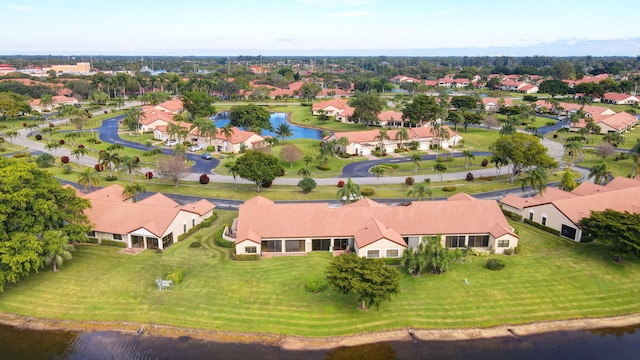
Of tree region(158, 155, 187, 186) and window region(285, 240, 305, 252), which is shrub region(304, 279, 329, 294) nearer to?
window region(285, 240, 305, 252)

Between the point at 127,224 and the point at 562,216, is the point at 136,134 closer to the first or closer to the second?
the point at 127,224

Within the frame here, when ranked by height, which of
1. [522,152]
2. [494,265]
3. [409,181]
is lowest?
[494,265]

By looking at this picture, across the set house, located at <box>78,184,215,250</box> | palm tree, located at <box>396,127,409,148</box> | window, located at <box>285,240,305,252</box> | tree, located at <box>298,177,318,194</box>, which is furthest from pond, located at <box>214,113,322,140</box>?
window, located at <box>285,240,305,252</box>

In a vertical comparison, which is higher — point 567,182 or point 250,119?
point 250,119

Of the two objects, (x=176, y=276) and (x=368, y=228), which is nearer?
(x=176, y=276)

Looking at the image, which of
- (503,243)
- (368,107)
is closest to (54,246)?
(503,243)

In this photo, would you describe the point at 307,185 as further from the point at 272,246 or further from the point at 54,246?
the point at 54,246

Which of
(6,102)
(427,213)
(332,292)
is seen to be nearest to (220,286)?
(332,292)
